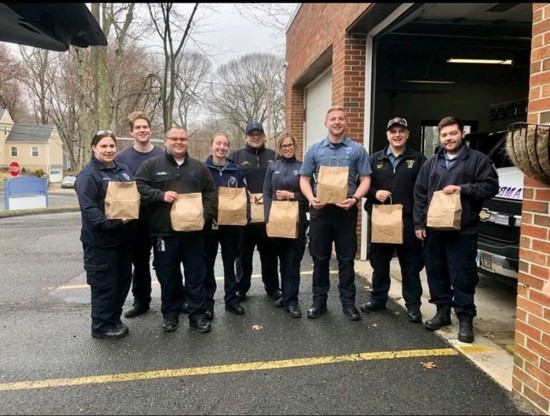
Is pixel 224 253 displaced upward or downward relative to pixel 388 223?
downward

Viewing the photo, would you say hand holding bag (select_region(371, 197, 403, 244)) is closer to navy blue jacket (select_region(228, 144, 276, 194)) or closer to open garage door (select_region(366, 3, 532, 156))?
navy blue jacket (select_region(228, 144, 276, 194))

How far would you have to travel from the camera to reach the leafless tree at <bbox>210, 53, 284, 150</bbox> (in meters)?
45.1

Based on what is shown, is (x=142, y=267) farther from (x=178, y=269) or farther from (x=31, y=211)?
(x=31, y=211)

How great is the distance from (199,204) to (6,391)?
198cm

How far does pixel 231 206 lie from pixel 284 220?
543 mm

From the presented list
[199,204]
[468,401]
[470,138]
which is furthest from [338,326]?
[470,138]

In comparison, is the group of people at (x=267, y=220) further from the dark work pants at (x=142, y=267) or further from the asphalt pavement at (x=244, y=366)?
the asphalt pavement at (x=244, y=366)

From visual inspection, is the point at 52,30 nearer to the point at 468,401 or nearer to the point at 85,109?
the point at 468,401

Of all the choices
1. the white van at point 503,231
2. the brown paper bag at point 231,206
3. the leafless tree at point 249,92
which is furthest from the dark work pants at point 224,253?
the leafless tree at point 249,92

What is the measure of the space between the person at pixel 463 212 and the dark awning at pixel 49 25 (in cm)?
287

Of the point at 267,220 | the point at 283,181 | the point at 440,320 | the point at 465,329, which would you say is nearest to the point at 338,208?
the point at 283,181

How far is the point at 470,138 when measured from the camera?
277 inches

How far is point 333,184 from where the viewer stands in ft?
13.4

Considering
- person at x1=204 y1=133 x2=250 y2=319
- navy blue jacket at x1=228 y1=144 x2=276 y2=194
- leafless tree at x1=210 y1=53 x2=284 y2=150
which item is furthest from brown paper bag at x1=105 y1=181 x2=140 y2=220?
leafless tree at x1=210 y1=53 x2=284 y2=150
